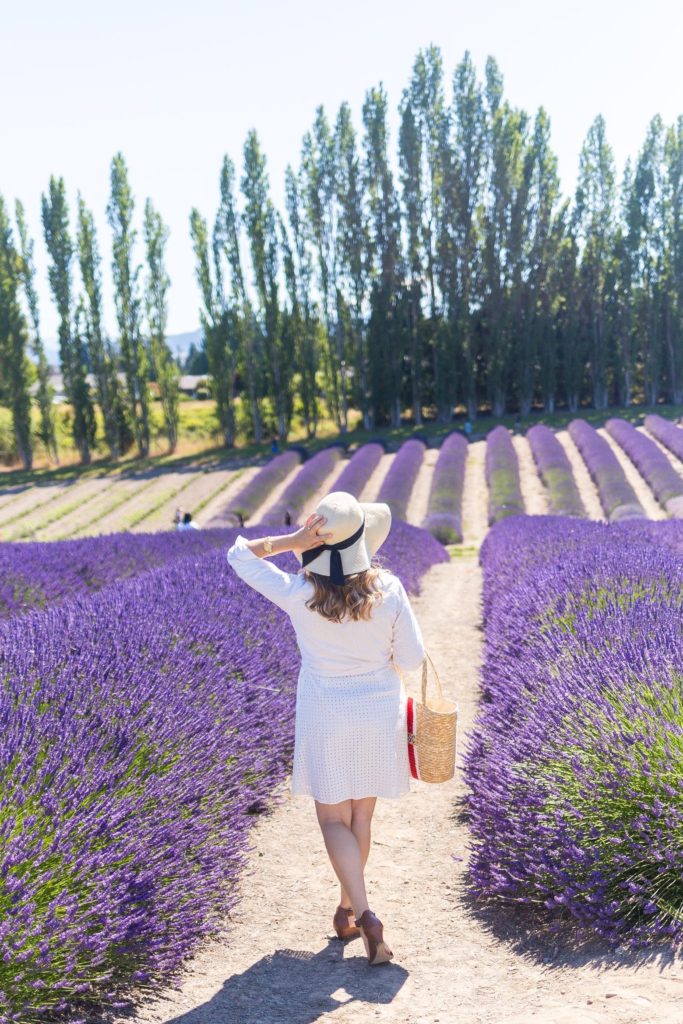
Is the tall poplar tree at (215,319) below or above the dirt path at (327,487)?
above

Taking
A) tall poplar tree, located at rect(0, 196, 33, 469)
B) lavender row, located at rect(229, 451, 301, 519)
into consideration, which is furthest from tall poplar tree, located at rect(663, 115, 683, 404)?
tall poplar tree, located at rect(0, 196, 33, 469)

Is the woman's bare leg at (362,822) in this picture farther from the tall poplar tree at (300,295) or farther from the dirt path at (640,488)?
the tall poplar tree at (300,295)

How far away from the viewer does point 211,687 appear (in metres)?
4.48

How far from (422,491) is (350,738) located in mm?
22055

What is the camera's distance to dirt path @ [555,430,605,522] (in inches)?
822

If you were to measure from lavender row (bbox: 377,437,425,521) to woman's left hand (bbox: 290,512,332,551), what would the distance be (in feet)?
51.0

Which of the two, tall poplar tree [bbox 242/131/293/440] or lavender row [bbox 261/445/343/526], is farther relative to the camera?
tall poplar tree [bbox 242/131/293/440]

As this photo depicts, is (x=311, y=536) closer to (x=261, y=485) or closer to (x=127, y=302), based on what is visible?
(x=261, y=485)

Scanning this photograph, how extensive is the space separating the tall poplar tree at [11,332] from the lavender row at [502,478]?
1733 cm

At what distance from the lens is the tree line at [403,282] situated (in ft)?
113

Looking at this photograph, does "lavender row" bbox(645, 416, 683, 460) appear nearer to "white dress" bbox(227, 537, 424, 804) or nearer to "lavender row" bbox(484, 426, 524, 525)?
"lavender row" bbox(484, 426, 524, 525)

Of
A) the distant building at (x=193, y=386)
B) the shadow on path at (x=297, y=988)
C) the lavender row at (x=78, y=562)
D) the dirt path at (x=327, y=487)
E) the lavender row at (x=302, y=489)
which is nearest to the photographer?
the shadow on path at (x=297, y=988)

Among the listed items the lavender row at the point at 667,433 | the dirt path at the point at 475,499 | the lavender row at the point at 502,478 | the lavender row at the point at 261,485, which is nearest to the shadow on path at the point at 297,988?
the dirt path at the point at 475,499

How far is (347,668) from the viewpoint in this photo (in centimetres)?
324
